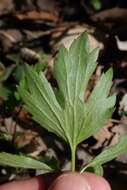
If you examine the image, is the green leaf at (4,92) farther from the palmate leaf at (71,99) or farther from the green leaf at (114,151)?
the green leaf at (114,151)

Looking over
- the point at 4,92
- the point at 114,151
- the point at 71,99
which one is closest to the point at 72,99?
the point at 71,99

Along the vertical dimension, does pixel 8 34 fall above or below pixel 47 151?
above

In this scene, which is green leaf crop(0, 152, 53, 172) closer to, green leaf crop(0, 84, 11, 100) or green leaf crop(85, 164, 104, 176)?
green leaf crop(85, 164, 104, 176)

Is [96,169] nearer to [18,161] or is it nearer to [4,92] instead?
[18,161]

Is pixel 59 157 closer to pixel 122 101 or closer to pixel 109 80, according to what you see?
pixel 122 101

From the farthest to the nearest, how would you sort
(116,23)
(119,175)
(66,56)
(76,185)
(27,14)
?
(27,14) < (116,23) < (119,175) < (66,56) < (76,185)

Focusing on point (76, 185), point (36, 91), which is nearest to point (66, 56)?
point (36, 91)
